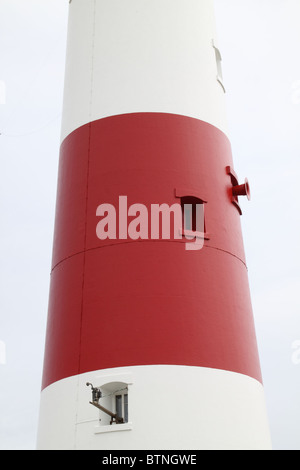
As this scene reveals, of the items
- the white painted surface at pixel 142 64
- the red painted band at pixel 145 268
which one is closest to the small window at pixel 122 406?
the red painted band at pixel 145 268

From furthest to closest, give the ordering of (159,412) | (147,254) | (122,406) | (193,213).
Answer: (193,213) < (147,254) < (122,406) < (159,412)

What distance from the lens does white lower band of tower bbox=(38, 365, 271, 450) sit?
741 cm

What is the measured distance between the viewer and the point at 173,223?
28.4 feet

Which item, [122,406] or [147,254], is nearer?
[122,406]

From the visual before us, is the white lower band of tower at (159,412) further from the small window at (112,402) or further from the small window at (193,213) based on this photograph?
the small window at (193,213)

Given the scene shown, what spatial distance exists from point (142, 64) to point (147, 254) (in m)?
3.15

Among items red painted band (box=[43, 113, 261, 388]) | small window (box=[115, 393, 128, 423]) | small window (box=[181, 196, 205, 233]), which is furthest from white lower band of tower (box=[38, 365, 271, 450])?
small window (box=[181, 196, 205, 233])

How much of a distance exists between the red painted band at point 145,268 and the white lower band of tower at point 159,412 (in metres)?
0.18

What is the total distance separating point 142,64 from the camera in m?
9.63

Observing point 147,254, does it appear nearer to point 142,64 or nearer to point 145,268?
point 145,268

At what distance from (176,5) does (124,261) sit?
4633mm

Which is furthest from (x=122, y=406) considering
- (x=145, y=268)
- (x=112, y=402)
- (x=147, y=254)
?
(x=147, y=254)
